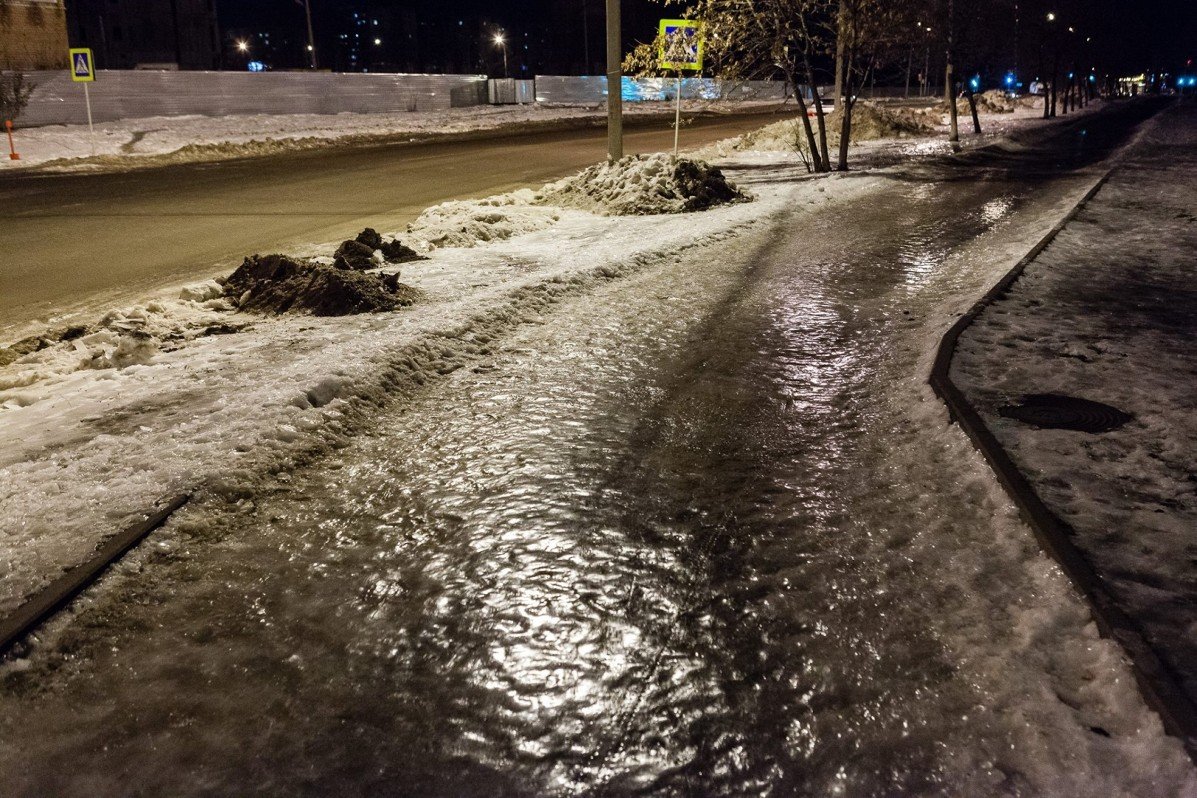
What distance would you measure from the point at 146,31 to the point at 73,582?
9404 centimetres

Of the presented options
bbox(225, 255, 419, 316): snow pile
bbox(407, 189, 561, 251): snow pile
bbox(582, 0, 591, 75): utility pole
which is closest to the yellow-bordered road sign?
bbox(407, 189, 561, 251): snow pile

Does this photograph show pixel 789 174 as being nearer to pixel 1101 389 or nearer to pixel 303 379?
pixel 1101 389

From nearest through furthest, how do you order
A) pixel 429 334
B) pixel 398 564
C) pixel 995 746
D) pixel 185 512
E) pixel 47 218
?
pixel 995 746 → pixel 398 564 → pixel 185 512 → pixel 429 334 → pixel 47 218

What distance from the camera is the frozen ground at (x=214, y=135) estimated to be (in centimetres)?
2283

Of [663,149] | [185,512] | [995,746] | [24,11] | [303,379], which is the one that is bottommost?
[995,746]

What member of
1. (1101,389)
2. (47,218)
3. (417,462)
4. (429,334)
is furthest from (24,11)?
(1101,389)

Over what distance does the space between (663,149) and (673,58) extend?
10054mm

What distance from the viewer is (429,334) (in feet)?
21.7

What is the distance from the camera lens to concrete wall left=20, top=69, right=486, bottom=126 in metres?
27.1

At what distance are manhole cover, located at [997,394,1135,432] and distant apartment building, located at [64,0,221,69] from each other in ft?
276

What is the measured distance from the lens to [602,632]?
3.14 m

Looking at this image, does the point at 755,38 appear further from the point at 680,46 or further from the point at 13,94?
the point at 13,94

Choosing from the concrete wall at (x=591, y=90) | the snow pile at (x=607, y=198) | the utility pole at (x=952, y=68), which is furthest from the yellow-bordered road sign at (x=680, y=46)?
the concrete wall at (x=591, y=90)

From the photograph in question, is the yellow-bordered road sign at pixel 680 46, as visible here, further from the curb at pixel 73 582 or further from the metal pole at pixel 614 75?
the curb at pixel 73 582
